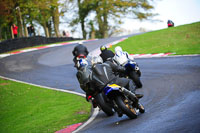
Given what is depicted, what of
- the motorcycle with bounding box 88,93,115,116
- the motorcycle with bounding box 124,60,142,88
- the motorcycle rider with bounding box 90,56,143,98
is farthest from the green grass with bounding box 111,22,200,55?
the motorcycle rider with bounding box 90,56,143,98

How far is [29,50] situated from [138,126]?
994 inches

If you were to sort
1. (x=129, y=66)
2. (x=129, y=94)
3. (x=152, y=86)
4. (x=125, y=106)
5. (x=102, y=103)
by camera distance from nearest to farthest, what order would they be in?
(x=125, y=106) < (x=129, y=94) < (x=102, y=103) < (x=129, y=66) < (x=152, y=86)

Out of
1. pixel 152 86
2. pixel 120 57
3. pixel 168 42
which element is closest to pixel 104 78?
pixel 120 57

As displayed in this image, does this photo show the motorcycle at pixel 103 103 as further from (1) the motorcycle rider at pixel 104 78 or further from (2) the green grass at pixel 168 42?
(2) the green grass at pixel 168 42

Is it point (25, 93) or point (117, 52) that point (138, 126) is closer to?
point (117, 52)

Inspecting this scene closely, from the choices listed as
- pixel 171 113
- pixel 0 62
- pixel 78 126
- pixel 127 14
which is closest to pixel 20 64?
pixel 0 62

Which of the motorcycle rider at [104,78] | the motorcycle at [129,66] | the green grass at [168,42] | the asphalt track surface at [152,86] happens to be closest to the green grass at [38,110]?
the asphalt track surface at [152,86]

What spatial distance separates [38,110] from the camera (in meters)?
12.0

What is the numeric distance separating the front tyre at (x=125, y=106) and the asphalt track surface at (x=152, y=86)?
0.48ft

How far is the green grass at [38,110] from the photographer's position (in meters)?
9.73

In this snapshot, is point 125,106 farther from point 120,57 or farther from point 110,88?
point 120,57

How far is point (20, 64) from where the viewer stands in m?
24.1

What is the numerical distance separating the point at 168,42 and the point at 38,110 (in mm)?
16277

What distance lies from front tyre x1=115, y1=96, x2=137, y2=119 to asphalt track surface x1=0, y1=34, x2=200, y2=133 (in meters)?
0.15
